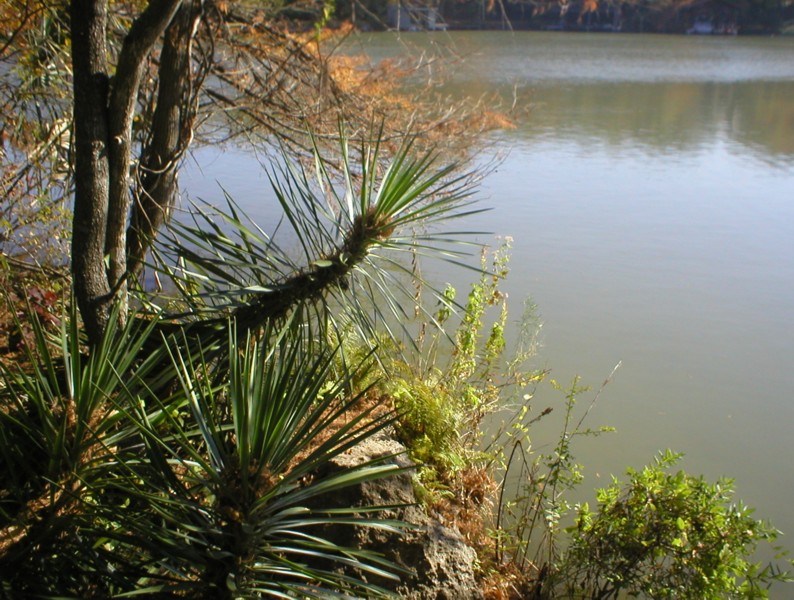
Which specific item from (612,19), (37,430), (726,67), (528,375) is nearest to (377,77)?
(528,375)

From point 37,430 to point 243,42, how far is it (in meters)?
3.08

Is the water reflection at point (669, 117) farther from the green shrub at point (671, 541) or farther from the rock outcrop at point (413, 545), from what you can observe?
the rock outcrop at point (413, 545)

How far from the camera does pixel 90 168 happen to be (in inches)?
80.6

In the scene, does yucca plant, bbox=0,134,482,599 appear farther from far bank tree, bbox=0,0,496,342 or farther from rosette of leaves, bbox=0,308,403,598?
far bank tree, bbox=0,0,496,342

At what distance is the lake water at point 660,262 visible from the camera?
13.7 feet

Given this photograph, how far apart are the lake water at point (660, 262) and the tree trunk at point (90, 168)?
2.41 m

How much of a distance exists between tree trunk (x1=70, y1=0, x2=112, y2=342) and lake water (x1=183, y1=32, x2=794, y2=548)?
2413mm

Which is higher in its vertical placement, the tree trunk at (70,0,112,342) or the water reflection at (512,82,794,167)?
the tree trunk at (70,0,112,342)

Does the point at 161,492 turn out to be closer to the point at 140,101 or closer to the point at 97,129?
the point at 97,129

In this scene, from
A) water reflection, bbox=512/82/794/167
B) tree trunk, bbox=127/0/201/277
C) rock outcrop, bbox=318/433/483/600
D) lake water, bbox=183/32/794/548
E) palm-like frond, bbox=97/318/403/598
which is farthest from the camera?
water reflection, bbox=512/82/794/167

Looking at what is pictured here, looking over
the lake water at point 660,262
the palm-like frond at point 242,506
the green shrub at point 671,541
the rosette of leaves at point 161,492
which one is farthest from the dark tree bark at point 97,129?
the lake water at point 660,262

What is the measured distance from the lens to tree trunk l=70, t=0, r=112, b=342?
204cm

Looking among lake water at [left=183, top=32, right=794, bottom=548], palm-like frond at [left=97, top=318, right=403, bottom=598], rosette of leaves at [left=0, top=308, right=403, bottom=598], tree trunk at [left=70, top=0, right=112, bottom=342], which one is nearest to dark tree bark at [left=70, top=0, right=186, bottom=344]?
tree trunk at [left=70, top=0, right=112, bottom=342]

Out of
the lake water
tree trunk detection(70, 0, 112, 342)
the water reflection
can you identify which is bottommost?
the lake water
